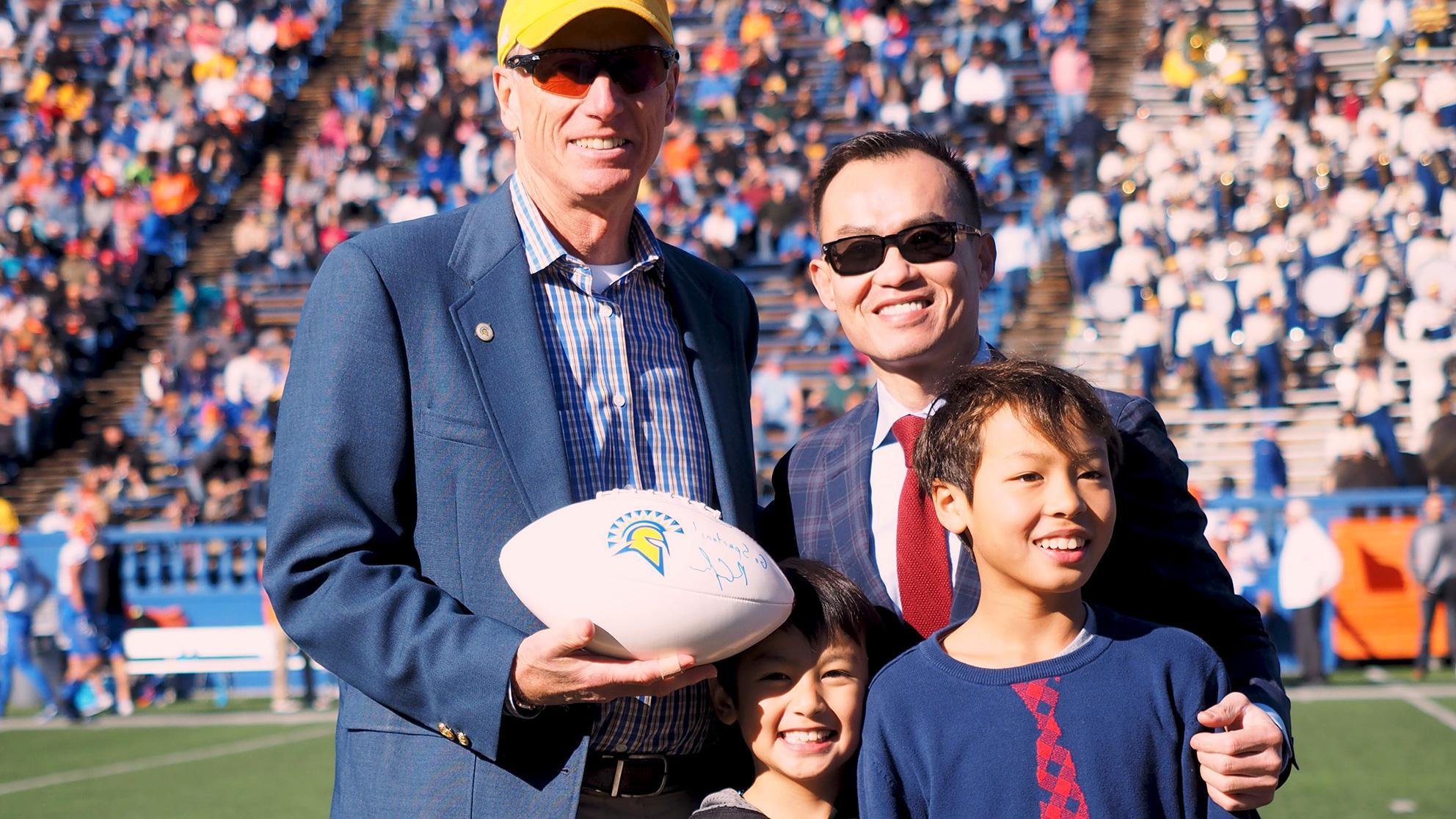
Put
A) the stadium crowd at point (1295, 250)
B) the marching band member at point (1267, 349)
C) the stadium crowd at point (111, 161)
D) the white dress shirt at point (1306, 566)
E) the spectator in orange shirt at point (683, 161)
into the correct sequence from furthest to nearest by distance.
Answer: the spectator in orange shirt at point (683, 161)
the stadium crowd at point (111, 161)
the marching band member at point (1267, 349)
the stadium crowd at point (1295, 250)
the white dress shirt at point (1306, 566)

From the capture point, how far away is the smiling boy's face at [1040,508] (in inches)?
93.7

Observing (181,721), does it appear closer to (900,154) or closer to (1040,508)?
(900,154)

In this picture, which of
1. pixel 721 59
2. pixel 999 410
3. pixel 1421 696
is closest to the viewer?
pixel 999 410

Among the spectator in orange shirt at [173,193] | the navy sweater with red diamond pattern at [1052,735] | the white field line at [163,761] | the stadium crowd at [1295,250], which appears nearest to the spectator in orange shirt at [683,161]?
the stadium crowd at [1295,250]

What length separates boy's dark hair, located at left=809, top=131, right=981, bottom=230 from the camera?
2906 millimetres

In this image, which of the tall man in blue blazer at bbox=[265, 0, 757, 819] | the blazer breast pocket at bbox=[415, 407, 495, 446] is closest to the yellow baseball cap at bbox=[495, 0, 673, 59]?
the tall man in blue blazer at bbox=[265, 0, 757, 819]

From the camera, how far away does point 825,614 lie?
2.64 meters

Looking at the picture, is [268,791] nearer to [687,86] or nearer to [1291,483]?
[1291,483]

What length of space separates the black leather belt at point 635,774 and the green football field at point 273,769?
580 centimetres

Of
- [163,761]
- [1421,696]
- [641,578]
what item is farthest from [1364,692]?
[641,578]

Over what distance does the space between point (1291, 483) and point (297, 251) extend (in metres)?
12.9

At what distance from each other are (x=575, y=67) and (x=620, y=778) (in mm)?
1248

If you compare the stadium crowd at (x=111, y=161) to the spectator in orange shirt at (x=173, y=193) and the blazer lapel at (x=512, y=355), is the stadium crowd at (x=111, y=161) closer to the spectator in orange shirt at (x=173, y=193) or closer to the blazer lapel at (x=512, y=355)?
the spectator in orange shirt at (x=173, y=193)

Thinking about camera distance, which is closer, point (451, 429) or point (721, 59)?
point (451, 429)
